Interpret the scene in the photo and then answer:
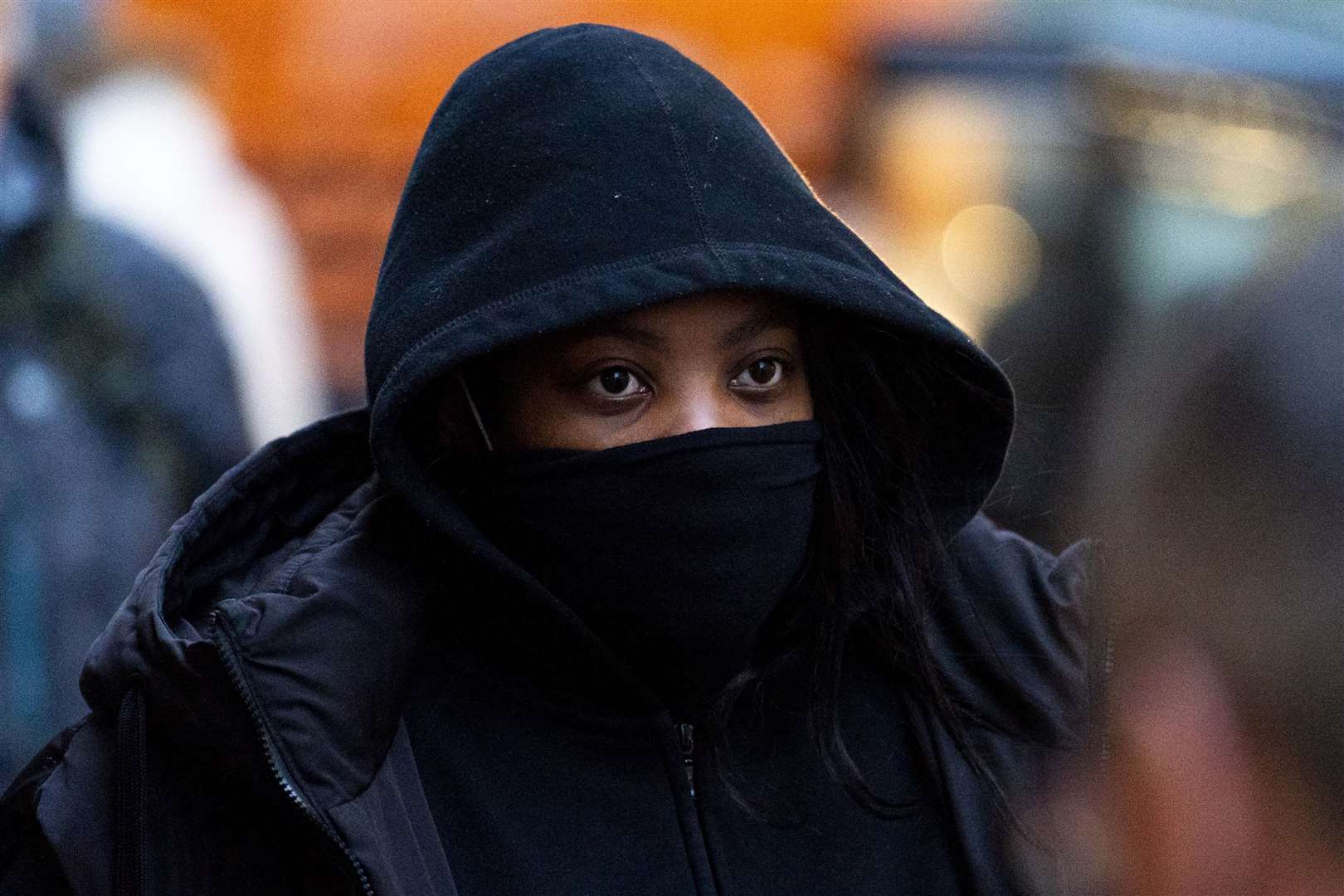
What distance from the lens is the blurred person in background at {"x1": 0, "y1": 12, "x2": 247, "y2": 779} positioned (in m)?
2.72

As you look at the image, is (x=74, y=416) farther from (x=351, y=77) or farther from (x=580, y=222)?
(x=351, y=77)

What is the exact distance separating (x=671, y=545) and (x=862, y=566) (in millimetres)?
270

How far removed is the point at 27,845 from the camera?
1.65 meters

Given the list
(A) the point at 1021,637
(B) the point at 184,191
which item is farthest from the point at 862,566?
(B) the point at 184,191

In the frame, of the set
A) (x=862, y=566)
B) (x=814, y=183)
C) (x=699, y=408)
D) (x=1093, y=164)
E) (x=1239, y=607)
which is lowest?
(x=814, y=183)

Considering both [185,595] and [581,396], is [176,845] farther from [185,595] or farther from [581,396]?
[581,396]

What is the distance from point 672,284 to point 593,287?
84 millimetres

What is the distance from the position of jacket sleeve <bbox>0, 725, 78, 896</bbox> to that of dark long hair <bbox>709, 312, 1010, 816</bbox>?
696 mm

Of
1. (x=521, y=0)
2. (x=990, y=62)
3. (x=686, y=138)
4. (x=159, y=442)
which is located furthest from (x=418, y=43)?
(x=686, y=138)

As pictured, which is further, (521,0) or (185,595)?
(521,0)

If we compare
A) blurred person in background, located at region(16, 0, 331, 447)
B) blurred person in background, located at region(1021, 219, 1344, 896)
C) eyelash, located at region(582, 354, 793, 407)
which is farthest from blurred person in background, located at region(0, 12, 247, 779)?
blurred person in background, located at region(1021, 219, 1344, 896)

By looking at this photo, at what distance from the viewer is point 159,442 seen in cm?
304

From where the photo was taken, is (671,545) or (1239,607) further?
(671,545)

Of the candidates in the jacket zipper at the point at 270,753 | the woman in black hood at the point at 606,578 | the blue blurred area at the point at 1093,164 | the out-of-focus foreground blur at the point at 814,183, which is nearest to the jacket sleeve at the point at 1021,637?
the woman in black hood at the point at 606,578
